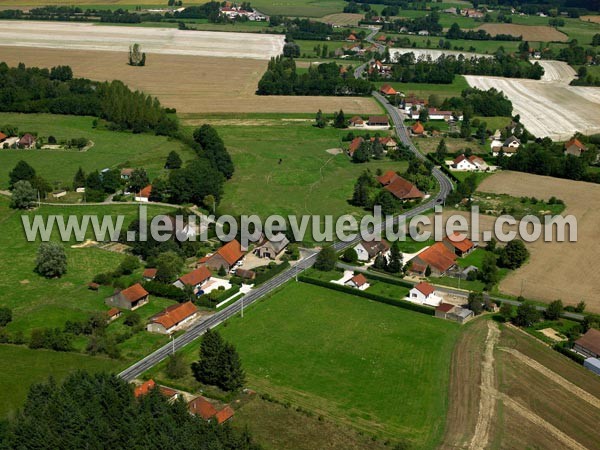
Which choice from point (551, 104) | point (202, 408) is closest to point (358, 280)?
point (202, 408)

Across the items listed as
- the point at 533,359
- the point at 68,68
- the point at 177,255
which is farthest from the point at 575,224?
the point at 68,68

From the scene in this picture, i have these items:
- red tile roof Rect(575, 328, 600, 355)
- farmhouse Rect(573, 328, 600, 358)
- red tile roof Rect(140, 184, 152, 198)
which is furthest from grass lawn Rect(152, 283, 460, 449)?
red tile roof Rect(140, 184, 152, 198)

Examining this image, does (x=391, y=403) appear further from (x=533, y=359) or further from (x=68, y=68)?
(x=68, y=68)

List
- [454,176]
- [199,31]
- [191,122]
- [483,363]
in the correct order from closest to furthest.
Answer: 1. [483,363]
2. [454,176]
3. [191,122]
4. [199,31]

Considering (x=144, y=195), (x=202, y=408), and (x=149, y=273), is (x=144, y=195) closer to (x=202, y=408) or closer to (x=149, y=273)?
(x=149, y=273)

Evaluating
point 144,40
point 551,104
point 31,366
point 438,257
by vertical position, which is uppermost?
point 144,40

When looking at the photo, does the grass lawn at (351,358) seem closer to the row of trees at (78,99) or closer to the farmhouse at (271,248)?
the farmhouse at (271,248)

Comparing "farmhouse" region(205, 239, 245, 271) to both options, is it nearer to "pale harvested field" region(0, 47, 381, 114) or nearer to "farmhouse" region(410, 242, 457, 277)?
"farmhouse" region(410, 242, 457, 277)
